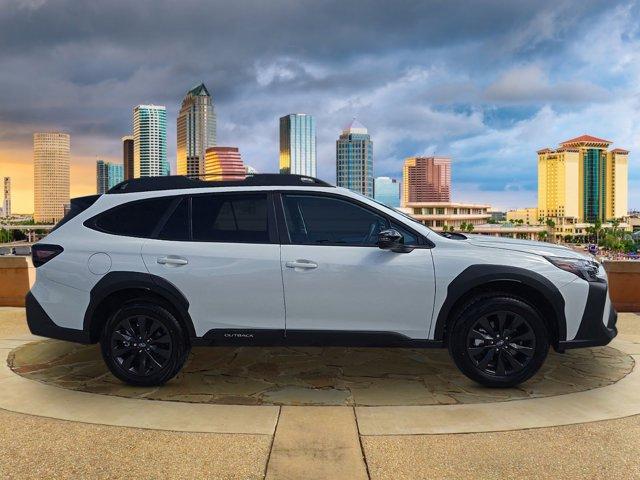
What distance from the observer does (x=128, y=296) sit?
4.81 m

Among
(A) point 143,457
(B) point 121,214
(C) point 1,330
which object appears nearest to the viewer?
(A) point 143,457

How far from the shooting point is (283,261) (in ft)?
14.9

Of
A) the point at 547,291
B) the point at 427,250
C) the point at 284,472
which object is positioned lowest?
the point at 284,472

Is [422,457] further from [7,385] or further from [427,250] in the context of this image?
[7,385]

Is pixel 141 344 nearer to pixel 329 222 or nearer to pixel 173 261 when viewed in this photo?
pixel 173 261

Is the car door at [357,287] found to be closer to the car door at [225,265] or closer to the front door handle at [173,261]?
the car door at [225,265]

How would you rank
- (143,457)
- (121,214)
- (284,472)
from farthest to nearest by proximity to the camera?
(121,214), (143,457), (284,472)

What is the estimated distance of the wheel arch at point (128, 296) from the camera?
4.63 m

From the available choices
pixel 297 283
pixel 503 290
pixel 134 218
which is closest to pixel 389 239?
pixel 297 283

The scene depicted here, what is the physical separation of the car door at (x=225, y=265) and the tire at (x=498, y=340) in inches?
58.9

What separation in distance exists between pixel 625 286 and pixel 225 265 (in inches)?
260

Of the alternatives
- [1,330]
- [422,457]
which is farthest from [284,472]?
[1,330]

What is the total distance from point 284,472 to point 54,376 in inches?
119

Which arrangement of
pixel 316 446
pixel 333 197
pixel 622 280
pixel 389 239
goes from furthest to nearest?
pixel 622 280
pixel 333 197
pixel 389 239
pixel 316 446
